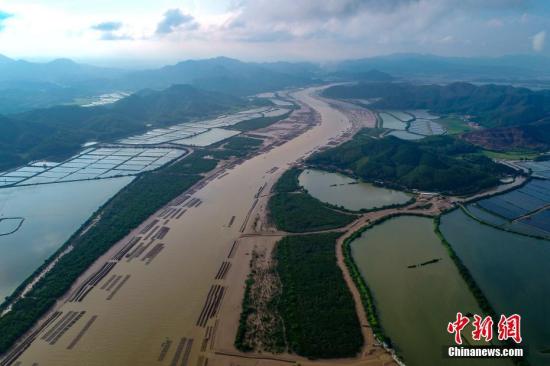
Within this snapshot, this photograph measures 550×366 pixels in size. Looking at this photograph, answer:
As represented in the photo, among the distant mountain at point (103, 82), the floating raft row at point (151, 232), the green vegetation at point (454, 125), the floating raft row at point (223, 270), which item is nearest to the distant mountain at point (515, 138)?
the green vegetation at point (454, 125)

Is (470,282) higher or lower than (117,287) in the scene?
lower

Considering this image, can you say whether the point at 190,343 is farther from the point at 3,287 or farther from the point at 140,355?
the point at 3,287

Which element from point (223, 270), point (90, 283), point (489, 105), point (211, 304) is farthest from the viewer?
point (489, 105)

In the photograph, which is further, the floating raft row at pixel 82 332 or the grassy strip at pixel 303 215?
the grassy strip at pixel 303 215

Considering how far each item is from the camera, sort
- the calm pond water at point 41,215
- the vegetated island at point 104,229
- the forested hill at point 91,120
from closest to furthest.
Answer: the vegetated island at point 104,229 < the calm pond water at point 41,215 < the forested hill at point 91,120

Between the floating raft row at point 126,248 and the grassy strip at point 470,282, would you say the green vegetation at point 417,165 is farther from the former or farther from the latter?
the floating raft row at point 126,248

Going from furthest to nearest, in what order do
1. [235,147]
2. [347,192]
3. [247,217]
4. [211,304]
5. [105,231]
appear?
[235,147]
[347,192]
[247,217]
[105,231]
[211,304]

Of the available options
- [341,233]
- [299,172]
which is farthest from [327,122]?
[341,233]

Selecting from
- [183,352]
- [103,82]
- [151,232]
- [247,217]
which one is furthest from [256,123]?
[103,82]

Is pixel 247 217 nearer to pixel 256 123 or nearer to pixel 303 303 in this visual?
pixel 303 303
